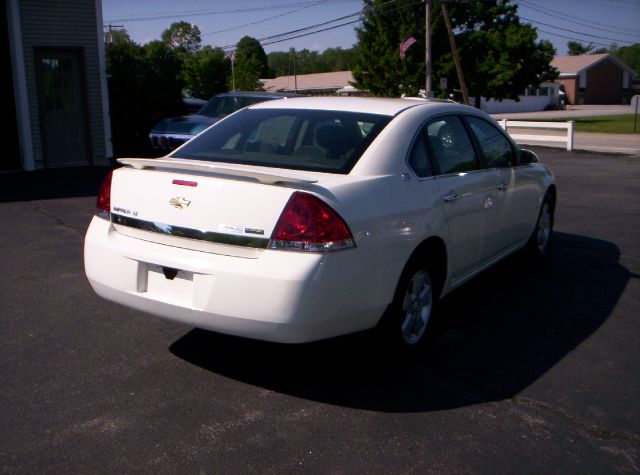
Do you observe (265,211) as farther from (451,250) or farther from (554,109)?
(554,109)

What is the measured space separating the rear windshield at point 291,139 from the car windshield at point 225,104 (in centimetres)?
869

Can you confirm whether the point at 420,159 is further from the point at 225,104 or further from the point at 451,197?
the point at 225,104

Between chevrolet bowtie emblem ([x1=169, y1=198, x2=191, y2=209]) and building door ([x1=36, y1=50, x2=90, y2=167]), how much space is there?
37.0 ft

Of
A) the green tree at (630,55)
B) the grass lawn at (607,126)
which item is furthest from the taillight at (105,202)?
the green tree at (630,55)

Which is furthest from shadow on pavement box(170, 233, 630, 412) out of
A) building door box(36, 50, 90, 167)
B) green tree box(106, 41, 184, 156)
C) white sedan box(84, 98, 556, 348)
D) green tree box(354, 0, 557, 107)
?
green tree box(354, 0, 557, 107)

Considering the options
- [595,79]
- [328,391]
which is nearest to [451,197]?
[328,391]

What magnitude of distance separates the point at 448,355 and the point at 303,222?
62.1 inches

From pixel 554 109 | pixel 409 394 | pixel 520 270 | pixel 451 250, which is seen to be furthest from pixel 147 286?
pixel 554 109

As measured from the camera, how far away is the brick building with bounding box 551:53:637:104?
82.6 m

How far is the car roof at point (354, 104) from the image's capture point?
4.96 metres

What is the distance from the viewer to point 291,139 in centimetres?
489

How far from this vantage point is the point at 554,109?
→ 72812 mm

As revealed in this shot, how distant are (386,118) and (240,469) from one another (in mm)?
2475

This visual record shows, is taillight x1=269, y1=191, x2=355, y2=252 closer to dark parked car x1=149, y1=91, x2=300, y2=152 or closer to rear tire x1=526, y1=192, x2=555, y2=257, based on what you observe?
rear tire x1=526, y1=192, x2=555, y2=257
